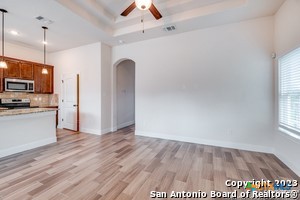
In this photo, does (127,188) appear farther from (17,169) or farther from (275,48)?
(275,48)

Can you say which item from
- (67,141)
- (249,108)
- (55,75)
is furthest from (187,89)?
(55,75)

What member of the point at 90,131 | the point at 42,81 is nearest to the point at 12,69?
the point at 42,81

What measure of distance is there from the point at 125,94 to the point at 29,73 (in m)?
3.57

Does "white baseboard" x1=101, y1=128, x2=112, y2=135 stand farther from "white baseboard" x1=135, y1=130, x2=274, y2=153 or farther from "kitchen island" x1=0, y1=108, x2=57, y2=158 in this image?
"kitchen island" x1=0, y1=108, x2=57, y2=158

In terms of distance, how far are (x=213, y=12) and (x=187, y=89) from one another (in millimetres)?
1890

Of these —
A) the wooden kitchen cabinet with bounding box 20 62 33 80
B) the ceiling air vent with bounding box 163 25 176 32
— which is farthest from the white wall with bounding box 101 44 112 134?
the wooden kitchen cabinet with bounding box 20 62 33 80

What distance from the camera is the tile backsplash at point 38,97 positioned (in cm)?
496

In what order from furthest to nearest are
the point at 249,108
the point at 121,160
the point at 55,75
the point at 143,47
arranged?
the point at 55,75, the point at 143,47, the point at 249,108, the point at 121,160

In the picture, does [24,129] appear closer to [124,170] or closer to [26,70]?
[124,170]

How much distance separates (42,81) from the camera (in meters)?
5.51

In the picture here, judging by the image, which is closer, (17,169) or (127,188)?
(127,188)

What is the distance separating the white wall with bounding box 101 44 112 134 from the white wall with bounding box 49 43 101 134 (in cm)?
10

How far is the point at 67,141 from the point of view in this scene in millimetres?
3994

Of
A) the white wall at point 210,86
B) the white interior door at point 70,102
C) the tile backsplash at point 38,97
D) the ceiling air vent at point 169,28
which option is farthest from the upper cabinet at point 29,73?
the ceiling air vent at point 169,28
